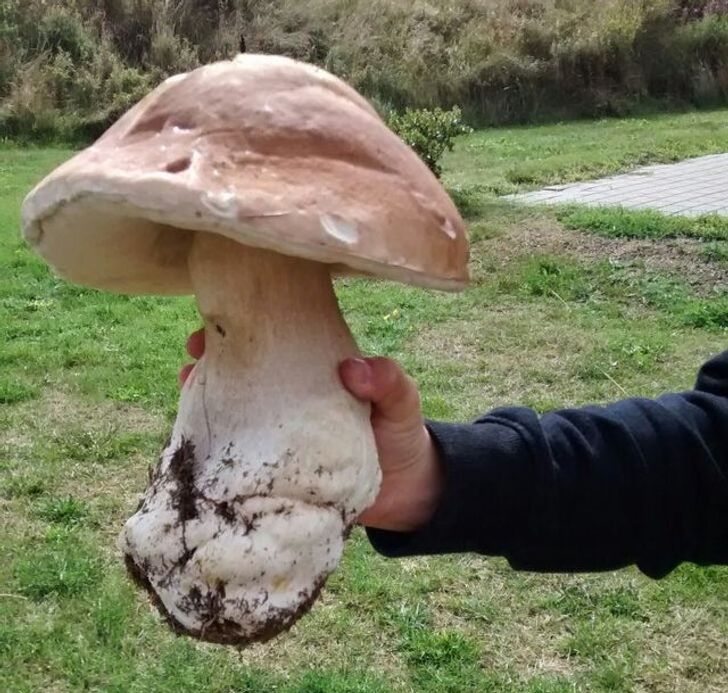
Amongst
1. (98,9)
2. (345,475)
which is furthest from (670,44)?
(345,475)

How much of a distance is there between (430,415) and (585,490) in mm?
2655

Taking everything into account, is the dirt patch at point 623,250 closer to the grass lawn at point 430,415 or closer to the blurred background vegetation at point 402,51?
the grass lawn at point 430,415

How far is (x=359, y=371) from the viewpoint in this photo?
1263 millimetres

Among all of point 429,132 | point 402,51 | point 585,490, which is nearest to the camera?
point 585,490

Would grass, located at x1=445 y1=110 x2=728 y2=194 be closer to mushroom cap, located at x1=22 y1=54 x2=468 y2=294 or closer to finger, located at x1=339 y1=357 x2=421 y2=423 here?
finger, located at x1=339 y1=357 x2=421 y2=423

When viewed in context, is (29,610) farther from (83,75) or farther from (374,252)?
(83,75)

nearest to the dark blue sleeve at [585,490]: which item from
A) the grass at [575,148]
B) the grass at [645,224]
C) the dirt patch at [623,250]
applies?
the dirt patch at [623,250]

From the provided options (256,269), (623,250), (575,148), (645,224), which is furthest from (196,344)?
(575,148)

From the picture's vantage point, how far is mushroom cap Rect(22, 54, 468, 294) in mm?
987

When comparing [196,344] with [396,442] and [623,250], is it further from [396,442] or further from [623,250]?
[623,250]

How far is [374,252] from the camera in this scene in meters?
1.04

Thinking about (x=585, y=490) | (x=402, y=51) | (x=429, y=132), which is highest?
(x=585, y=490)

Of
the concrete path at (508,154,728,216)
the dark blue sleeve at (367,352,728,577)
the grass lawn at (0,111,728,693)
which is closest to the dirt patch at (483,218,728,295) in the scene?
the grass lawn at (0,111,728,693)

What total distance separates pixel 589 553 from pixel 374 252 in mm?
879
